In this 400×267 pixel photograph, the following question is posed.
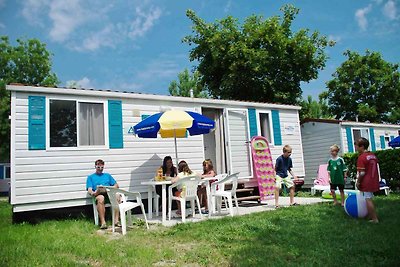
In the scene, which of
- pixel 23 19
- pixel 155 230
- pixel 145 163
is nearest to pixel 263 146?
pixel 145 163

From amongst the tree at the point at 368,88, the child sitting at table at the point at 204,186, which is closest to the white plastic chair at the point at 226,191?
the child sitting at table at the point at 204,186

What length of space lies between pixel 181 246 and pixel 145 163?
390 cm

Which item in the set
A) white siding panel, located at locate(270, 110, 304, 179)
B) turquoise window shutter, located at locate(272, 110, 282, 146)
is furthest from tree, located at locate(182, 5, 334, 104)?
turquoise window shutter, located at locate(272, 110, 282, 146)

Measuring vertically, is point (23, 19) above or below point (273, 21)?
below

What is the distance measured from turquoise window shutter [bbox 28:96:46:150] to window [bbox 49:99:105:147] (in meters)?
0.16

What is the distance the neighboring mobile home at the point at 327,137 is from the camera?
13866 millimetres

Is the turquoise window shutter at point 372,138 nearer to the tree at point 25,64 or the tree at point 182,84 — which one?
the tree at point 182,84

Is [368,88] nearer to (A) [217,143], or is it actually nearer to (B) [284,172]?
(A) [217,143]

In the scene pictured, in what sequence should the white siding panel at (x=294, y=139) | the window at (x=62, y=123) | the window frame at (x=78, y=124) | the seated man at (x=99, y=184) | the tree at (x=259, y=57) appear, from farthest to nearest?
1. the tree at (x=259, y=57)
2. the white siding panel at (x=294, y=139)
3. the window at (x=62, y=123)
4. the window frame at (x=78, y=124)
5. the seated man at (x=99, y=184)

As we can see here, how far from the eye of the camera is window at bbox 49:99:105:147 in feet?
23.6

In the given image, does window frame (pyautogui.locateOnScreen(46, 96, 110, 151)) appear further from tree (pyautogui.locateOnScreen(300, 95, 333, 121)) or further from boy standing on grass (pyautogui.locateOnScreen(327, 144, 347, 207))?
tree (pyautogui.locateOnScreen(300, 95, 333, 121))

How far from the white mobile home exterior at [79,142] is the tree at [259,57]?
10181 mm

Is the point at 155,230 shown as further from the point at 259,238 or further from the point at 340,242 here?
the point at 340,242

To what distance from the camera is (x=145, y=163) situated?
826 cm
